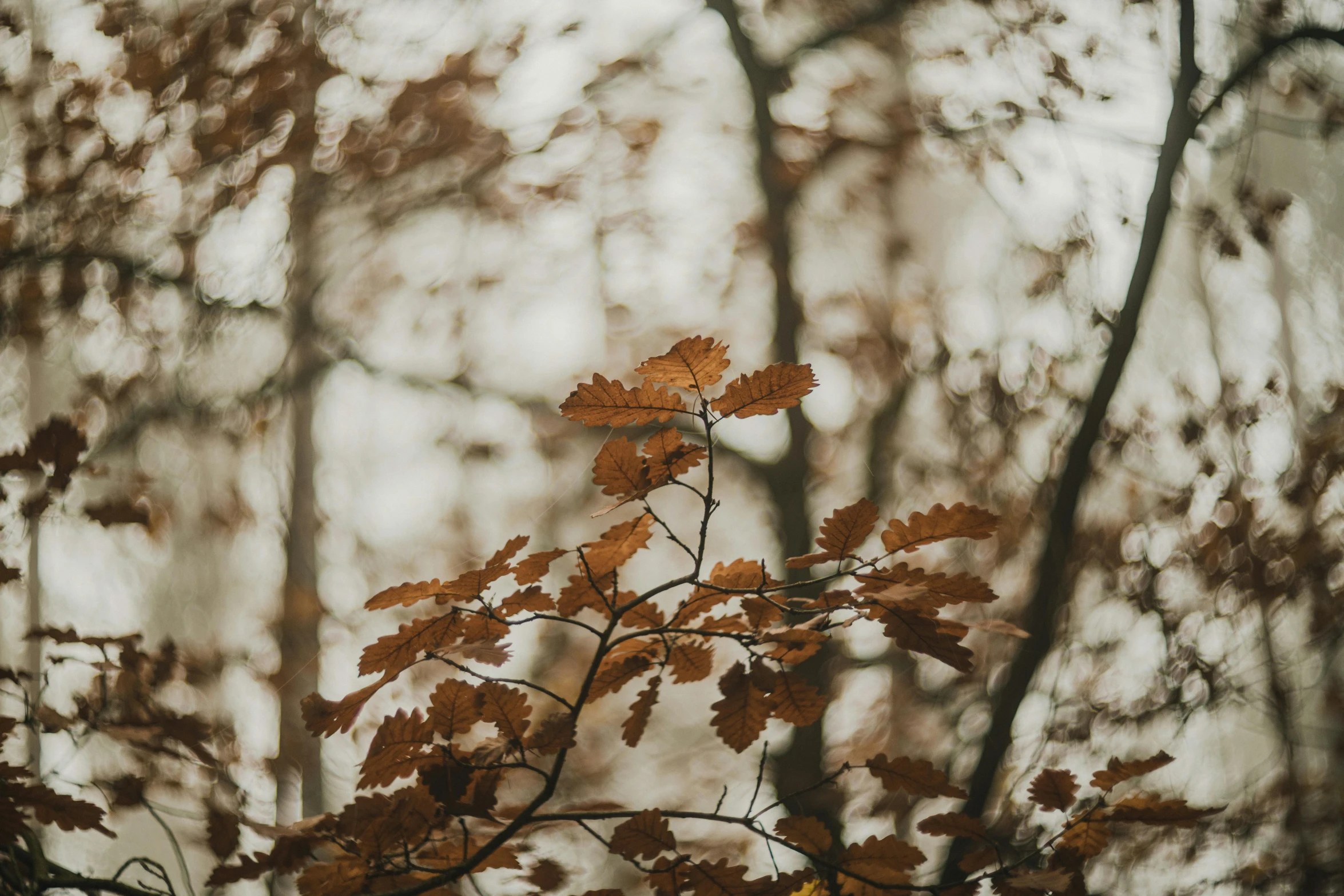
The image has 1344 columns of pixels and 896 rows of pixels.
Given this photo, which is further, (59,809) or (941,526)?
(59,809)

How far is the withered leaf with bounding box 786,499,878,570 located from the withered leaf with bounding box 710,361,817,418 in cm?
13

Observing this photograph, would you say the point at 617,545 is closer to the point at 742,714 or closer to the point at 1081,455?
the point at 742,714

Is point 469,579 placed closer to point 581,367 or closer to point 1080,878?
point 1080,878

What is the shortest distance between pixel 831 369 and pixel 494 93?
182cm

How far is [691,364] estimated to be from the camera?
690 millimetres

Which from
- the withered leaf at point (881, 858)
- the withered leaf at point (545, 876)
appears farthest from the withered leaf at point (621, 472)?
the withered leaf at point (545, 876)

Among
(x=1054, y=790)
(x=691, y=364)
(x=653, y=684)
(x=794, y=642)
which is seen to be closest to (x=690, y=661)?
(x=653, y=684)

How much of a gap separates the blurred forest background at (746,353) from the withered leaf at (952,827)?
88 centimetres

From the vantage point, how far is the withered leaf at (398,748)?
751 mm

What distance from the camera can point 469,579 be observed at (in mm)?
727

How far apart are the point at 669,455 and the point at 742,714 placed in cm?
27

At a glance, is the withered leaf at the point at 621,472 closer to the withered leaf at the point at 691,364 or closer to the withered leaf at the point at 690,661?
the withered leaf at the point at 691,364

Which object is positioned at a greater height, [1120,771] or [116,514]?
[116,514]

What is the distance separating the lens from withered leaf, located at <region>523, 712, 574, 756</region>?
2.41 ft
